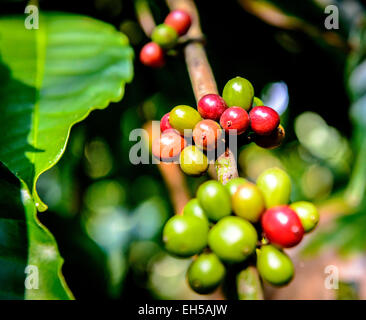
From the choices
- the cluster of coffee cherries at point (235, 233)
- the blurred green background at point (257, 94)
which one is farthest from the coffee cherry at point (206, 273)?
the blurred green background at point (257, 94)

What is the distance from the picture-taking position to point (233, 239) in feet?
2.27

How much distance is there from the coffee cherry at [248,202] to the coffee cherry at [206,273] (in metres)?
0.11

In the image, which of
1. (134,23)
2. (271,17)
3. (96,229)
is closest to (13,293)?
(134,23)

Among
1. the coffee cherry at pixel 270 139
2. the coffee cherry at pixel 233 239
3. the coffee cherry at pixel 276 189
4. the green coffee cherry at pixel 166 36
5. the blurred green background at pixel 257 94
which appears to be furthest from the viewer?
the blurred green background at pixel 257 94

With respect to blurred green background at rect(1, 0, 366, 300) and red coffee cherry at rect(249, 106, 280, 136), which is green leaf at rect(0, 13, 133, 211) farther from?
red coffee cherry at rect(249, 106, 280, 136)

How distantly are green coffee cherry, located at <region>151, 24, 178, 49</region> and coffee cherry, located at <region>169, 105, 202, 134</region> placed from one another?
493 millimetres

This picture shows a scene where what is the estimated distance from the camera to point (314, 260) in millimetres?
2916

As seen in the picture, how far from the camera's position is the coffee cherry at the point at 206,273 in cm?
75

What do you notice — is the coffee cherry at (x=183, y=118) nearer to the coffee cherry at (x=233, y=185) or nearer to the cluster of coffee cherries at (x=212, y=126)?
the cluster of coffee cherries at (x=212, y=126)

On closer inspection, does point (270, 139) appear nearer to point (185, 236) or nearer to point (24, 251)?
point (185, 236)

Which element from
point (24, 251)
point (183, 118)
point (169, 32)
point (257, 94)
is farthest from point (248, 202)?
point (257, 94)

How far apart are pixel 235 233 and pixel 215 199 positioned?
0.08 m
